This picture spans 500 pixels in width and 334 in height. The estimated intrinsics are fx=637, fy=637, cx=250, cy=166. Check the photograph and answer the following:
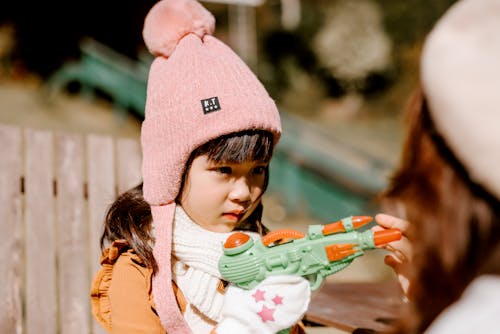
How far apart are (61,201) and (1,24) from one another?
349 inches

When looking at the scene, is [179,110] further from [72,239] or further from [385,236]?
[72,239]

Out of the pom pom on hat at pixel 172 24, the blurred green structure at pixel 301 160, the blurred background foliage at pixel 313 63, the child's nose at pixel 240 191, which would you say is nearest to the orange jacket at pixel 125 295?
the child's nose at pixel 240 191

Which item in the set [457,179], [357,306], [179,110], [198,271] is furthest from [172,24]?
[357,306]

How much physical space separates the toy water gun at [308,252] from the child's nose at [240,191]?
217 millimetres

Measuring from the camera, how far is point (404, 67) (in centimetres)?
1395

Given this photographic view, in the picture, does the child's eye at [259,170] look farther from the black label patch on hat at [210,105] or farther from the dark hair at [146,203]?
the black label patch on hat at [210,105]

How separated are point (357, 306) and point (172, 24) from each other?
131cm

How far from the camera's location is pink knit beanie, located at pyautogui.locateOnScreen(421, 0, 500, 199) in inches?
40.4

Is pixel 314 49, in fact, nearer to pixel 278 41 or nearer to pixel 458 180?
pixel 278 41

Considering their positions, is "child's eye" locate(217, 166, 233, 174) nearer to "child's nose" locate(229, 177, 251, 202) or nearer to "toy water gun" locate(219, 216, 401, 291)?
"child's nose" locate(229, 177, 251, 202)

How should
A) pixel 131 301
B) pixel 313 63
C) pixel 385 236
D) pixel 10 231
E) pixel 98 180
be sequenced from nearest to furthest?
1. pixel 385 236
2. pixel 131 301
3. pixel 10 231
4. pixel 98 180
5. pixel 313 63

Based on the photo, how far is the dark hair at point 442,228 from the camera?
1.08 meters

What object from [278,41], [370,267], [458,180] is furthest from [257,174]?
[278,41]

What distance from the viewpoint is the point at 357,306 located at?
251 centimetres
